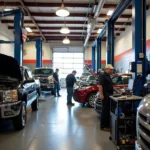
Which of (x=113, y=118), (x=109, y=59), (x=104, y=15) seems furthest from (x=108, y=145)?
(x=104, y=15)

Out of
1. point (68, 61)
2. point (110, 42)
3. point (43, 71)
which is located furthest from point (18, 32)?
point (68, 61)

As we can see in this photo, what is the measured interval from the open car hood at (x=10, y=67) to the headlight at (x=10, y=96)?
0.99m

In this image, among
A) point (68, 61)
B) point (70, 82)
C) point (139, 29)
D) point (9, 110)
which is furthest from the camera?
point (68, 61)

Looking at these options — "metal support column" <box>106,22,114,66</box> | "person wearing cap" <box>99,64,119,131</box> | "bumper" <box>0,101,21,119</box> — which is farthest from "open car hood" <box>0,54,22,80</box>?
"metal support column" <box>106,22,114,66</box>

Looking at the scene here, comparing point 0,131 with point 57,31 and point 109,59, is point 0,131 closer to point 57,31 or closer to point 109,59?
point 109,59

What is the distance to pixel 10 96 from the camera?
210 inches

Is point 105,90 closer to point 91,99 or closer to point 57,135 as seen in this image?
point 57,135

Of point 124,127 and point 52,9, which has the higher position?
point 52,9

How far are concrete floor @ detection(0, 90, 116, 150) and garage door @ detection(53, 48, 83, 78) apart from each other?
17555 mm

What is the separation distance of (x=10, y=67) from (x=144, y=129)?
460 cm

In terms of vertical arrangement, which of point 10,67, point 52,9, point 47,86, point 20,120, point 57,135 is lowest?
point 57,135

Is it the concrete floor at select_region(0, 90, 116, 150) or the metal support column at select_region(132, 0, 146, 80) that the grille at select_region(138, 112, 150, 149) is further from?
the metal support column at select_region(132, 0, 146, 80)

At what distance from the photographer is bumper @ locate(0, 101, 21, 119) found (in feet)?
17.0

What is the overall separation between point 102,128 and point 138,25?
2.92 metres
